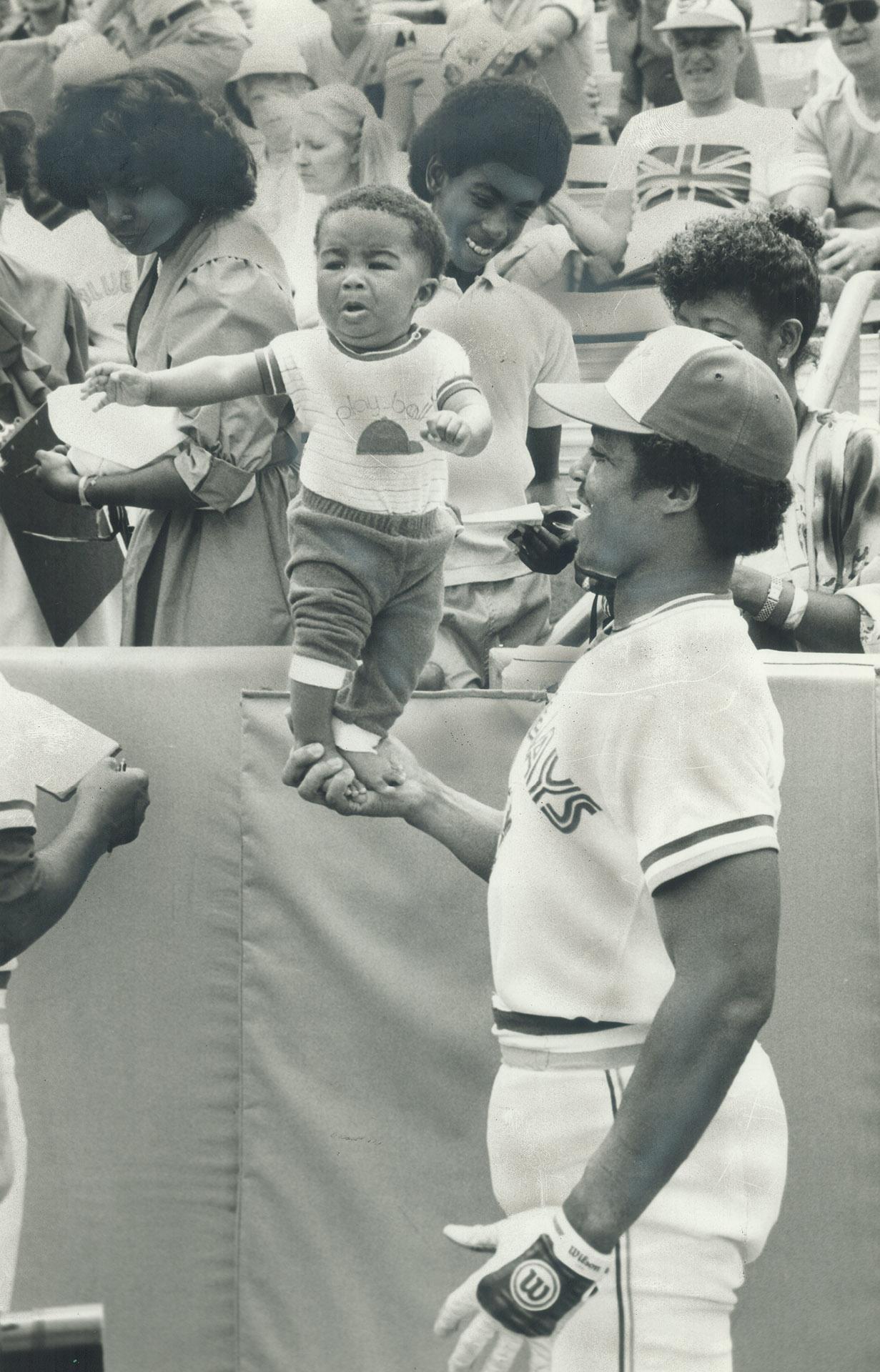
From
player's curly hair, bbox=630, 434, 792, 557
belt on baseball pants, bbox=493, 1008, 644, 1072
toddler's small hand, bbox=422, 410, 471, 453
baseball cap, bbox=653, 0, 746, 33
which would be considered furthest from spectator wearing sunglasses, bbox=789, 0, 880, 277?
belt on baseball pants, bbox=493, 1008, 644, 1072

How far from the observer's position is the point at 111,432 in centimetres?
308

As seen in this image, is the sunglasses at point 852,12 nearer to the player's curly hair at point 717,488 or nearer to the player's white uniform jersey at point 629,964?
the player's curly hair at point 717,488

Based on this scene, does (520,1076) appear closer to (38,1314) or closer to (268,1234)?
(38,1314)

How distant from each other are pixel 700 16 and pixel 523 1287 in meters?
2.61

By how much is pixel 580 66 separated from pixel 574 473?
138 centimetres

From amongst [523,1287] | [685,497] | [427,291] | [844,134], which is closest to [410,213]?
[427,291]

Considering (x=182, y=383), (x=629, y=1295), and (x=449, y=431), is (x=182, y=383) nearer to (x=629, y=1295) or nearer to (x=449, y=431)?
(x=449, y=431)

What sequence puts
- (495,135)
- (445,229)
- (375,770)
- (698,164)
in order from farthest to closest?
(698,164), (495,135), (445,229), (375,770)

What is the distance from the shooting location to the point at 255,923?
3201mm

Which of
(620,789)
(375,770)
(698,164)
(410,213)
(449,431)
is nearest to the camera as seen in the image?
(620,789)

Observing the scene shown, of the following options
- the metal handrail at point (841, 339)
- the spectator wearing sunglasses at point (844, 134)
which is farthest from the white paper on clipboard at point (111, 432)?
the spectator wearing sunglasses at point (844, 134)

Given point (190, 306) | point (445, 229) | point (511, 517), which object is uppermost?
point (445, 229)

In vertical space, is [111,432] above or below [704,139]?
below

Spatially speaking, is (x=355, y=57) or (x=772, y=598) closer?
(x=772, y=598)
